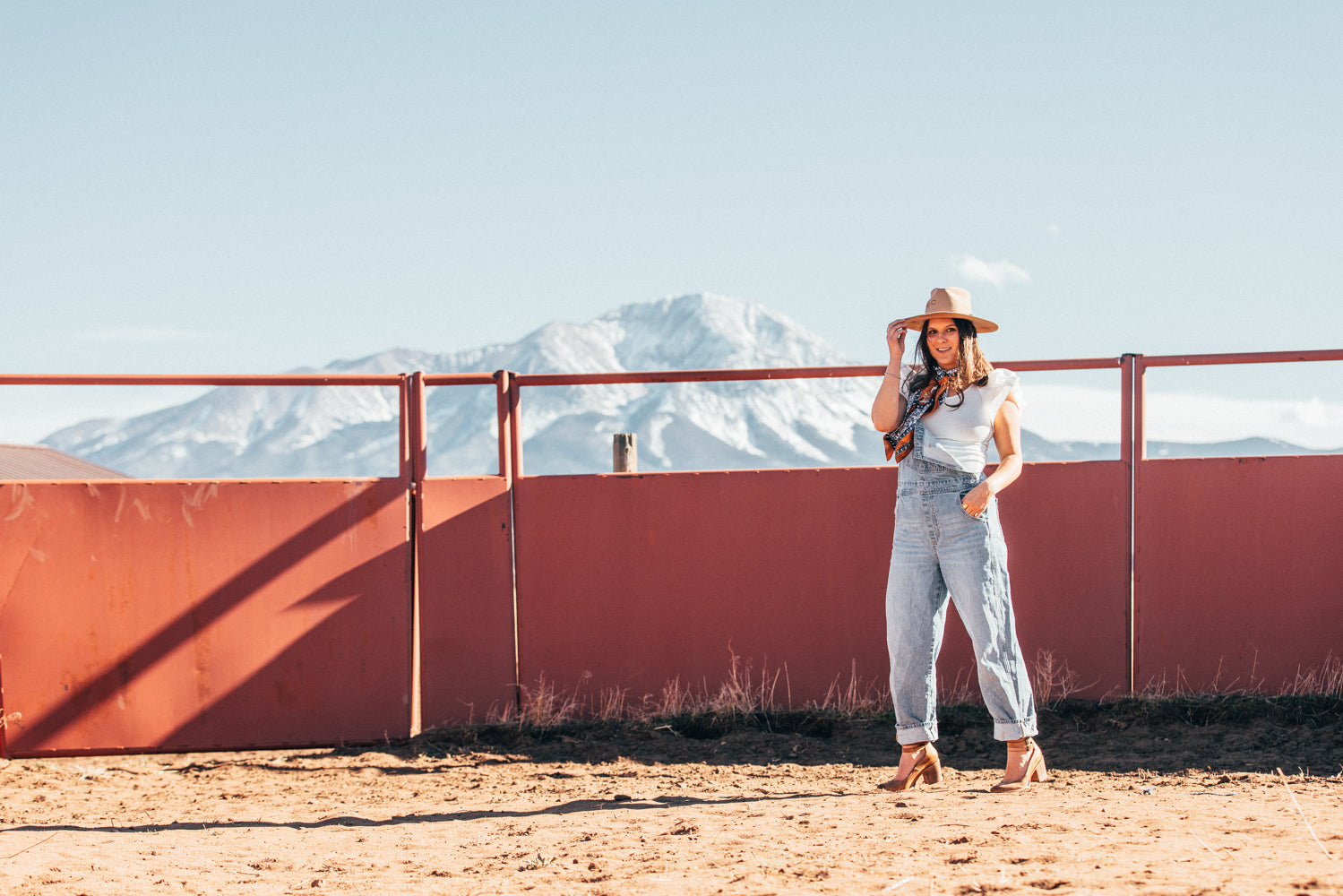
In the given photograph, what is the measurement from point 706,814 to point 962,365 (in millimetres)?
1855

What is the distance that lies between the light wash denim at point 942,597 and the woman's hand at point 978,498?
2.8 inches

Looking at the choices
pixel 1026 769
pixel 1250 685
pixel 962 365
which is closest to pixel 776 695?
pixel 1026 769

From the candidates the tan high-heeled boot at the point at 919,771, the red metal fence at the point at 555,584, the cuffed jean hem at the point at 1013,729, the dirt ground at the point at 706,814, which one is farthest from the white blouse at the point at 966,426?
the red metal fence at the point at 555,584

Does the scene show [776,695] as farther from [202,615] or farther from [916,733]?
[202,615]

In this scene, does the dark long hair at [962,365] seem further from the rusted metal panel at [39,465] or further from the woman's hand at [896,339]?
the rusted metal panel at [39,465]

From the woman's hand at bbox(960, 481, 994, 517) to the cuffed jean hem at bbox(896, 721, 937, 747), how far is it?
32.6 inches

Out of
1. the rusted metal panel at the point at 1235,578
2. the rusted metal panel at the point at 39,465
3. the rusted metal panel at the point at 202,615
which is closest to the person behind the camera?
the rusted metal panel at the point at 202,615

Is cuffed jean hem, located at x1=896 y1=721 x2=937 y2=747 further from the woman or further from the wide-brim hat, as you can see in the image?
the wide-brim hat

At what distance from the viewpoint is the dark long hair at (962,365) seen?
12.9ft

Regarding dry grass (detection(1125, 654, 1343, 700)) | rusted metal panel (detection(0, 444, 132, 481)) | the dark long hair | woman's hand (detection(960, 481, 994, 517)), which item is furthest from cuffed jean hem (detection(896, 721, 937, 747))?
rusted metal panel (detection(0, 444, 132, 481))

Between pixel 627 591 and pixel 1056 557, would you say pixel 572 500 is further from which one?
pixel 1056 557

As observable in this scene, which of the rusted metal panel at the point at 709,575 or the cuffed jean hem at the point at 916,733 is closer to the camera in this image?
the cuffed jean hem at the point at 916,733

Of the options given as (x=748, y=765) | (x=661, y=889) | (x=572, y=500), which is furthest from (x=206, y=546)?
(x=661, y=889)

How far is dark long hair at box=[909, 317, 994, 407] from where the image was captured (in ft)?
12.9
